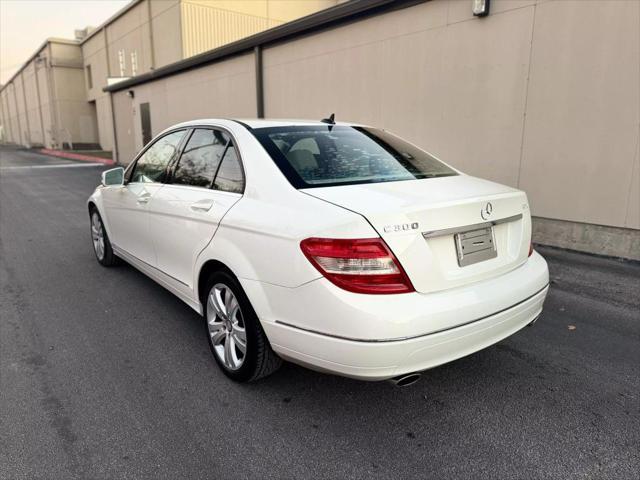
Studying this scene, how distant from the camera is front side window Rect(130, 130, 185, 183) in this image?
3.98m

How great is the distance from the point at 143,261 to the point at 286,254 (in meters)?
2.33

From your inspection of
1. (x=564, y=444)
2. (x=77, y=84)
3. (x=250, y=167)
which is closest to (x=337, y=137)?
(x=250, y=167)

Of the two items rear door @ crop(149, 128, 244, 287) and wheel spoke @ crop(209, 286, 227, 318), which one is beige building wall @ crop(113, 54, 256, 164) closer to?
rear door @ crop(149, 128, 244, 287)

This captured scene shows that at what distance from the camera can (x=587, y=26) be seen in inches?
221

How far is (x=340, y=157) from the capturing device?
3.13m

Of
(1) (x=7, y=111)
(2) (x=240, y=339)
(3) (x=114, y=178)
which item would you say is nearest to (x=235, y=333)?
(2) (x=240, y=339)

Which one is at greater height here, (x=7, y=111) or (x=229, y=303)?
(x=7, y=111)

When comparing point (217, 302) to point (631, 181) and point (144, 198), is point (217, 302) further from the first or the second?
point (631, 181)

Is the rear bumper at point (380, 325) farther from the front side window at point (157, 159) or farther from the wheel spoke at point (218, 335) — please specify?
the front side window at point (157, 159)

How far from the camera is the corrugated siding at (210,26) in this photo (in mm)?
21281

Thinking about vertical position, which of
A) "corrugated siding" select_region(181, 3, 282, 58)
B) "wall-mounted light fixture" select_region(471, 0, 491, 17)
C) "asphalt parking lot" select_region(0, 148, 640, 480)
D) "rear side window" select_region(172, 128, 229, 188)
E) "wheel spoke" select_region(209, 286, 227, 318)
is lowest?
"asphalt parking lot" select_region(0, 148, 640, 480)

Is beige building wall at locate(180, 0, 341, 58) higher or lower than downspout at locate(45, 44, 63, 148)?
higher

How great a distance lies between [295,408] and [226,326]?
0.67 meters

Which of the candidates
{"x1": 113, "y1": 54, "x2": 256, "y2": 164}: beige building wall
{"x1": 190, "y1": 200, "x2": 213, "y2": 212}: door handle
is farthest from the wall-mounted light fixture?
{"x1": 113, "y1": 54, "x2": 256, "y2": 164}: beige building wall
